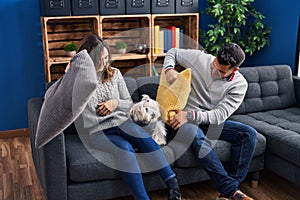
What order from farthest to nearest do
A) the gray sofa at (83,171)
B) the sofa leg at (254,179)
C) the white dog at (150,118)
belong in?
the sofa leg at (254,179), the white dog at (150,118), the gray sofa at (83,171)

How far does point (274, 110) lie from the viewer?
2.94m

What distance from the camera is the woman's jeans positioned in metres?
2.01

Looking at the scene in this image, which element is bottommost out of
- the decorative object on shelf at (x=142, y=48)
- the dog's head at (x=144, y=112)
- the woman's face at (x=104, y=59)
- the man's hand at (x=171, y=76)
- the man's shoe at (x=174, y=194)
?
the man's shoe at (x=174, y=194)

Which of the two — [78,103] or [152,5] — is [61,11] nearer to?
[152,5]

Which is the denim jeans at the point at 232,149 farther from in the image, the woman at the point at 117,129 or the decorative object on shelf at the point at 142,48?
the decorative object on shelf at the point at 142,48

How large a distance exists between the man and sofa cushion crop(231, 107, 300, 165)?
0.17 m

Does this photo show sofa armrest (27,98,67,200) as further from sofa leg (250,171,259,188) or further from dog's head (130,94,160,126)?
sofa leg (250,171,259,188)

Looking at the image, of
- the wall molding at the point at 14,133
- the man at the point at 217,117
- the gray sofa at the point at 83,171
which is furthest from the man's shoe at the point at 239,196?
the wall molding at the point at 14,133

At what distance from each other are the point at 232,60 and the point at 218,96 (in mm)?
289

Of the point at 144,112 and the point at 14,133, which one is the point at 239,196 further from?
the point at 14,133

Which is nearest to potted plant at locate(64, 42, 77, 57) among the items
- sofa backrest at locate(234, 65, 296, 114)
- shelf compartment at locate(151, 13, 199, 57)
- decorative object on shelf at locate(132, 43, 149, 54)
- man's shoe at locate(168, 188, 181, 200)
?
decorative object on shelf at locate(132, 43, 149, 54)

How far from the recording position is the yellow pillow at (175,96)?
7.64 feet

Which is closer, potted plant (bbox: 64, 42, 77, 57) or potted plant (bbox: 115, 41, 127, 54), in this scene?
potted plant (bbox: 64, 42, 77, 57)

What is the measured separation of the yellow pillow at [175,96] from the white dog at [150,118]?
0.25 ft
